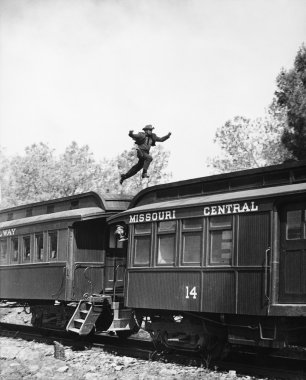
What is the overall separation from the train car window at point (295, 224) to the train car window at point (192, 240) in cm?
181

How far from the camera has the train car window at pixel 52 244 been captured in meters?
14.9

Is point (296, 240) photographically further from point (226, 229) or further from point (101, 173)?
point (101, 173)

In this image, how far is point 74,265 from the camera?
14328 millimetres

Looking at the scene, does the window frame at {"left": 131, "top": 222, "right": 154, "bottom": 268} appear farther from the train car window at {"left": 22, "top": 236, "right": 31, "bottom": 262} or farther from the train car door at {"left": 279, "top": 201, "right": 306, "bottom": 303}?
the train car window at {"left": 22, "top": 236, "right": 31, "bottom": 262}

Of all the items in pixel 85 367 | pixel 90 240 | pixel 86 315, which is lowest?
pixel 85 367

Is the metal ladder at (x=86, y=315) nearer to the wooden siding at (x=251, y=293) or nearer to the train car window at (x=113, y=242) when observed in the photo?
the train car window at (x=113, y=242)

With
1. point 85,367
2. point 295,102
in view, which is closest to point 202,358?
point 85,367

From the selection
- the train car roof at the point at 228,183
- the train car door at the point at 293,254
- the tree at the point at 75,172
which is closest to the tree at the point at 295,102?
the train car roof at the point at 228,183

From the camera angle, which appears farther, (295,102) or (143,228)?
(295,102)

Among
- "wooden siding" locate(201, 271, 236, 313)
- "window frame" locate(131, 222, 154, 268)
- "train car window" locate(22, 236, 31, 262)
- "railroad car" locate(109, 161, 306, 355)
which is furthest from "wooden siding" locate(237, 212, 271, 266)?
"train car window" locate(22, 236, 31, 262)

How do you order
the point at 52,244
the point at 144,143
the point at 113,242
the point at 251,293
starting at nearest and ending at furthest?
the point at 251,293
the point at 113,242
the point at 52,244
the point at 144,143

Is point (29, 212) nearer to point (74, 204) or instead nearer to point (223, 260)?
point (74, 204)

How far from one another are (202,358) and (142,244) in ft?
8.46

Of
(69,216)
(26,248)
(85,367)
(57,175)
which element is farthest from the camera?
(57,175)
